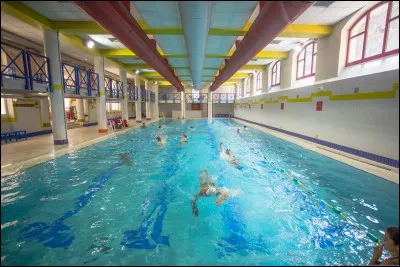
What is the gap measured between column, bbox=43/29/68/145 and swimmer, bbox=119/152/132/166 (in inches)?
131

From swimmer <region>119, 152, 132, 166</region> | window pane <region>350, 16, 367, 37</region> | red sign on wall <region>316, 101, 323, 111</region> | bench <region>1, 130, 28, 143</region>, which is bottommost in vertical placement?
swimmer <region>119, 152, 132, 166</region>

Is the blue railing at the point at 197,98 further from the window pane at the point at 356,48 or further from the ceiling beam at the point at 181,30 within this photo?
the window pane at the point at 356,48

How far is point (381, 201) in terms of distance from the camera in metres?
4.15

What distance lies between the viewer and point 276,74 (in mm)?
15438

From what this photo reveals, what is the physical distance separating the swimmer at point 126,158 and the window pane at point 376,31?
9.51 meters

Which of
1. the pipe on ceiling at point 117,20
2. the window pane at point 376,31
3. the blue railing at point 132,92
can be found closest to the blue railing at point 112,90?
the blue railing at point 132,92

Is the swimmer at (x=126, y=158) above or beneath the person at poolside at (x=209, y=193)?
above

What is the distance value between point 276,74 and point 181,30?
1067cm

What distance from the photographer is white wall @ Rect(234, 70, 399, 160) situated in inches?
216

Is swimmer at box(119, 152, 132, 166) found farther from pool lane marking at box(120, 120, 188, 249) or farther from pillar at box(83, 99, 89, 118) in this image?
pillar at box(83, 99, 89, 118)

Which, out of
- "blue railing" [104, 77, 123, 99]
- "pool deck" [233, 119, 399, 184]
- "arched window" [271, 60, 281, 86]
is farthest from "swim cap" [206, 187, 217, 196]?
"arched window" [271, 60, 281, 86]

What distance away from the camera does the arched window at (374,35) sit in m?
6.09

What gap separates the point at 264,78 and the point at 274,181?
13364 mm

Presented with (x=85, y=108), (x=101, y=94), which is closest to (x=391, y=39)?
(x=101, y=94)
